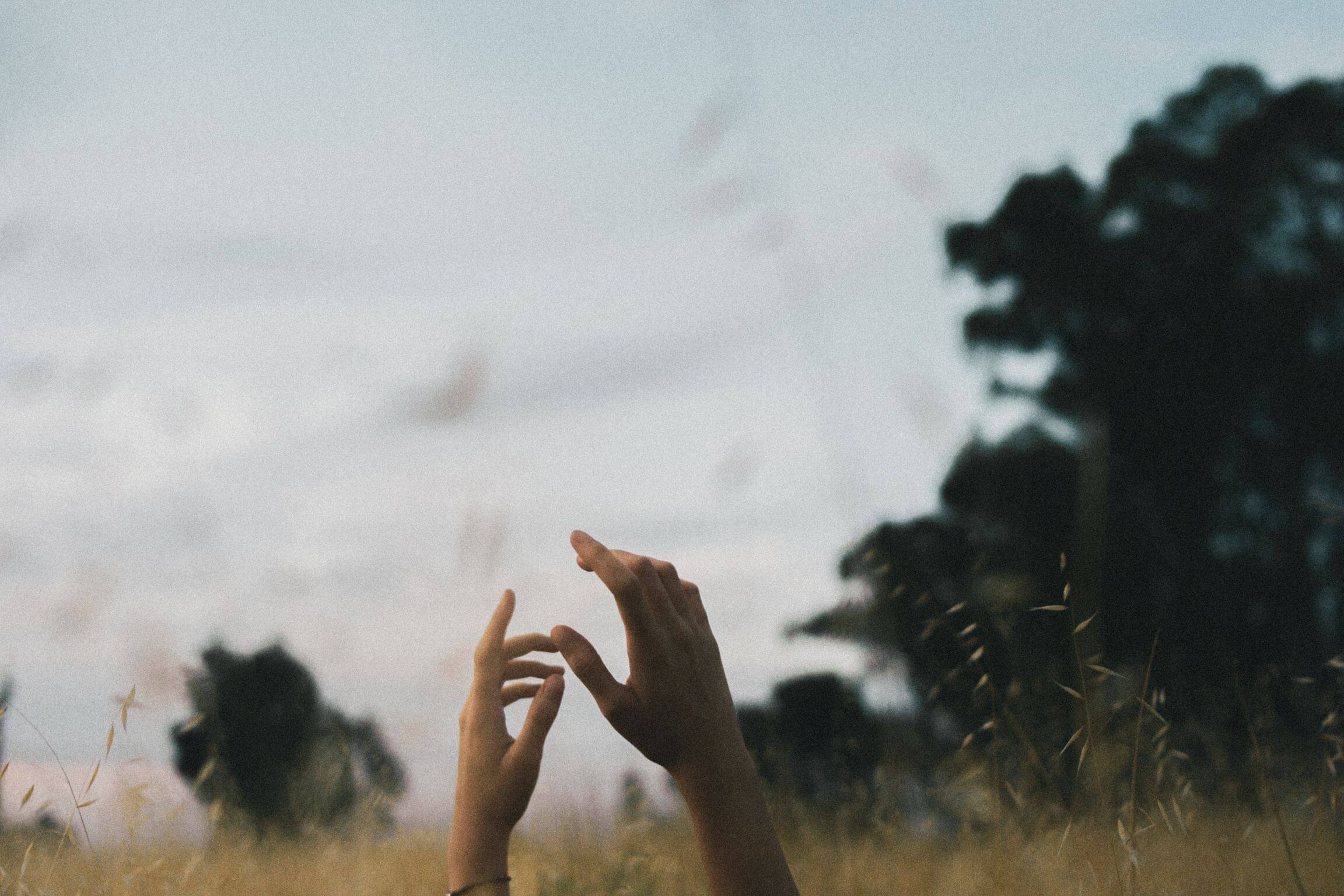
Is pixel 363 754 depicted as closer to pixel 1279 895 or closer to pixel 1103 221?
pixel 1279 895

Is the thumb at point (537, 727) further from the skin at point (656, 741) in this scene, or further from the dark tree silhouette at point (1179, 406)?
the dark tree silhouette at point (1179, 406)

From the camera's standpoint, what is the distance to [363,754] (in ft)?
11.2

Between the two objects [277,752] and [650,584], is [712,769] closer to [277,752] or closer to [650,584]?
[650,584]

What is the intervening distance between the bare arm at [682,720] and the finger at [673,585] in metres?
0.03

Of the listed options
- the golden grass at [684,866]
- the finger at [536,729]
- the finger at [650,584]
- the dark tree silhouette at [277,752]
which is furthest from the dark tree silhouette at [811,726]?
the finger at [650,584]

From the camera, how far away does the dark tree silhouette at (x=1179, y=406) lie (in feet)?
25.8

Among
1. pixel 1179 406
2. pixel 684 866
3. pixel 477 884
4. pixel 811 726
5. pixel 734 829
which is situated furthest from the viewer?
pixel 1179 406

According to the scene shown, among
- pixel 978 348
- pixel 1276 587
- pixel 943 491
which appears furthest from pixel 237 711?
pixel 1276 587

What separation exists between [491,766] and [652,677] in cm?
34

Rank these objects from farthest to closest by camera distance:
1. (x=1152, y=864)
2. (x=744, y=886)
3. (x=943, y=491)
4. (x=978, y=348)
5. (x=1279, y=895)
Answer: (x=978, y=348), (x=943, y=491), (x=1152, y=864), (x=1279, y=895), (x=744, y=886)

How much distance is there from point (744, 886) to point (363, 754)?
2322mm

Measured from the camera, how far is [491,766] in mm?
1624

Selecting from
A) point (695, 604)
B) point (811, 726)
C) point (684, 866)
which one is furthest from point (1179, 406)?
point (695, 604)

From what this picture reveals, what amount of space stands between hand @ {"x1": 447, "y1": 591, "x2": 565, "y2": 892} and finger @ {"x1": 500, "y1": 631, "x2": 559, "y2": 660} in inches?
2.2
